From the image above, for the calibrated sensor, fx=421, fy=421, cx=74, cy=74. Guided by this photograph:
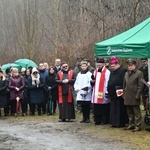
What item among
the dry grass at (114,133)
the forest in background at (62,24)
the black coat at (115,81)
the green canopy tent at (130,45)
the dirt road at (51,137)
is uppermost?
the forest in background at (62,24)

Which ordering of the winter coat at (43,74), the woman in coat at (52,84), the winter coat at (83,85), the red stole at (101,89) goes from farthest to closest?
the winter coat at (43,74) → the woman in coat at (52,84) → the winter coat at (83,85) → the red stole at (101,89)

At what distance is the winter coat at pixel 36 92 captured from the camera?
46.3 ft

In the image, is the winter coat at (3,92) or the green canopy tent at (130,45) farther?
the winter coat at (3,92)

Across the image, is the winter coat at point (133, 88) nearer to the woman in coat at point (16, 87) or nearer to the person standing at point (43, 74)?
the person standing at point (43, 74)

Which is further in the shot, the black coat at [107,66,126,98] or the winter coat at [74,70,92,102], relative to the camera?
the winter coat at [74,70,92,102]

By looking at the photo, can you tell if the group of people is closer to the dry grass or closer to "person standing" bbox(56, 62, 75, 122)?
"person standing" bbox(56, 62, 75, 122)

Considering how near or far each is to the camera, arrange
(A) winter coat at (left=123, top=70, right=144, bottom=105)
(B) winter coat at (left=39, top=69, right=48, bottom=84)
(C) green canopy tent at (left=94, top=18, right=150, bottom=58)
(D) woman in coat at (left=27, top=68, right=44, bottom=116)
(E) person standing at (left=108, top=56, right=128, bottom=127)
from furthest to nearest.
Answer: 1. (B) winter coat at (left=39, top=69, right=48, bottom=84)
2. (D) woman in coat at (left=27, top=68, right=44, bottom=116)
3. (E) person standing at (left=108, top=56, right=128, bottom=127)
4. (A) winter coat at (left=123, top=70, right=144, bottom=105)
5. (C) green canopy tent at (left=94, top=18, right=150, bottom=58)

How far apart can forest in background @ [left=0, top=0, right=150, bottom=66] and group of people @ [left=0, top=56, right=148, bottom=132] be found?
4.40 m

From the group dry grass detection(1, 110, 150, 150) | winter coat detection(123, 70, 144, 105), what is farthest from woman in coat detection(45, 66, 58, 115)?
winter coat detection(123, 70, 144, 105)

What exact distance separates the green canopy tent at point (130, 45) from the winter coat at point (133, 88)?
58 centimetres

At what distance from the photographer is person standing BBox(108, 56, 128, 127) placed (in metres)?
10.9

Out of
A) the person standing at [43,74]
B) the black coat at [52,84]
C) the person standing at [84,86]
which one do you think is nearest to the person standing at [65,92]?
the person standing at [84,86]

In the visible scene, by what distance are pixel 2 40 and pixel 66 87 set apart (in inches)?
898

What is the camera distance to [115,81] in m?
10.9
